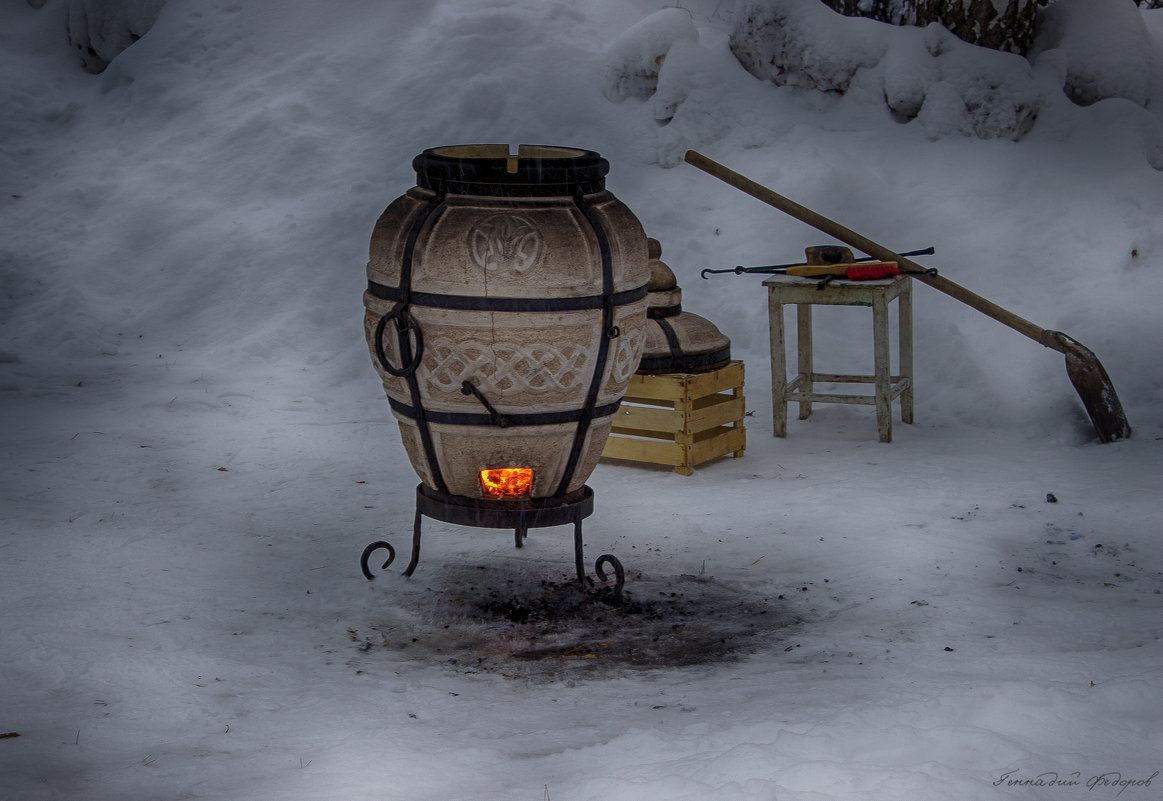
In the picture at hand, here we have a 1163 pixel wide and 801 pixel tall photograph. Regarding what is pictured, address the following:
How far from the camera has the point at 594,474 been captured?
622 centimetres

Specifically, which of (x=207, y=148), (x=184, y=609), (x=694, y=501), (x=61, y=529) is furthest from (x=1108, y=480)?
(x=207, y=148)

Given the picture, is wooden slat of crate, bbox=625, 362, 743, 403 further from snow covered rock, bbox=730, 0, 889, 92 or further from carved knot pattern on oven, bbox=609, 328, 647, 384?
snow covered rock, bbox=730, 0, 889, 92

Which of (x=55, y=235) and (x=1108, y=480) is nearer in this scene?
(x=1108, y=480)

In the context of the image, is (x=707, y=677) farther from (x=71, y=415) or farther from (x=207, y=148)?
(x=207, y=148)

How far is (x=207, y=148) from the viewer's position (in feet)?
29.9

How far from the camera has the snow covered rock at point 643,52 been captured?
887cm

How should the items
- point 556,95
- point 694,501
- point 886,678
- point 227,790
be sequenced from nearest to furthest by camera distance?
point 227,790, point 886,678, point 694,501, point 556,95

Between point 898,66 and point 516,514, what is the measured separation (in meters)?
5.04

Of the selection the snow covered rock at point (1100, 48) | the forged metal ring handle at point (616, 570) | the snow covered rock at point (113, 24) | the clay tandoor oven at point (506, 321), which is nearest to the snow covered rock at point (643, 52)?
the snow covered rock at point (1100, 48)

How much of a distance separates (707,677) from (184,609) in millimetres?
1813

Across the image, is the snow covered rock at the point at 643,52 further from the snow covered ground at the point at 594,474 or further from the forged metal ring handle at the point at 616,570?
the forged metal ring handle at the point at 616,570

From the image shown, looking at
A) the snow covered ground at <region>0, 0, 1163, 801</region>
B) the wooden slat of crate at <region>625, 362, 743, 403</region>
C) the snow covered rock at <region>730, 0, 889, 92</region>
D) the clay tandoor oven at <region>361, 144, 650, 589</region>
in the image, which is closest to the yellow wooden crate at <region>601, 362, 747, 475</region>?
the wooden slat of crate at <region>625, 362, 743, 403</region>

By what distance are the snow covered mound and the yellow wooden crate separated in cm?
298

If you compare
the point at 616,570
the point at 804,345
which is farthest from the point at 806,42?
the point at 616,570
